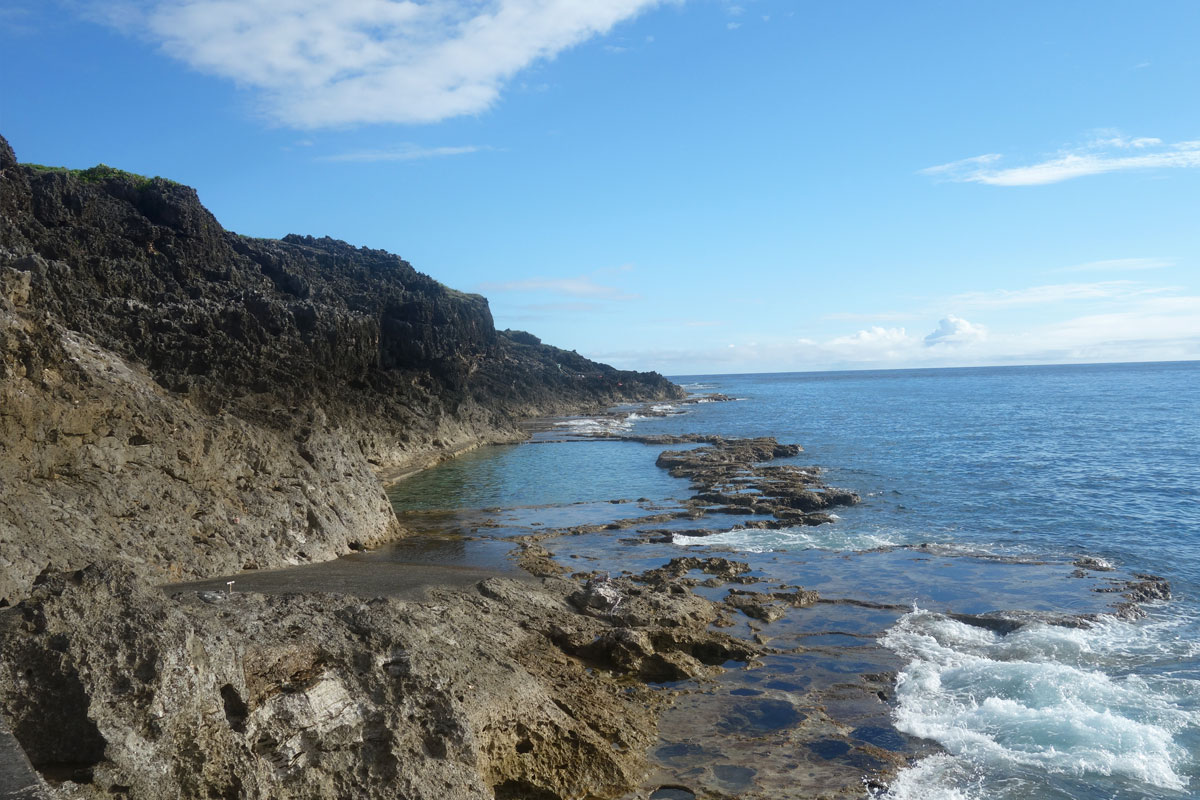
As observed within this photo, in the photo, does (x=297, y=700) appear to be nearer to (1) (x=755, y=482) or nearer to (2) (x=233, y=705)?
(2) (x=233, y=705)

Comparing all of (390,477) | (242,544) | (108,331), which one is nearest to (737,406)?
(390,477)

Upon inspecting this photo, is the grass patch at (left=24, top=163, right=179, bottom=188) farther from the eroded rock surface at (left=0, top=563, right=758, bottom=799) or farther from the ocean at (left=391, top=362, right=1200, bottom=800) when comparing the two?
the eroded rock surface at (left=0, top=563, right=758, bottom=799)

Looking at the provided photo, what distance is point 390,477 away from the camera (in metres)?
38.1

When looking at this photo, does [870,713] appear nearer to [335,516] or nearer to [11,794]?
[11,794]

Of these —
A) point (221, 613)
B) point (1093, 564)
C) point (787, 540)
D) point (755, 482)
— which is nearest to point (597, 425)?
point (755, 482)

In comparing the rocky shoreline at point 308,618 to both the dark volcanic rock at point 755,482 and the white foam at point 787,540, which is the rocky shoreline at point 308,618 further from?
the white foam at point 787,540

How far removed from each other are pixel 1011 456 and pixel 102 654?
156 ft

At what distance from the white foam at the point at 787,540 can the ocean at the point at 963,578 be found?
0.10 meters

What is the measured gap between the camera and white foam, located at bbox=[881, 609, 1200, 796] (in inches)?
421

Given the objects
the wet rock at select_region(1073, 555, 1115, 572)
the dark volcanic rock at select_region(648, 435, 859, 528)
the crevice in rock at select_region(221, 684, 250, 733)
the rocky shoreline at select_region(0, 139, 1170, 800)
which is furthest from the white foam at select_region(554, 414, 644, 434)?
the crevice in rock at select_region(221, 684, 250, 733)

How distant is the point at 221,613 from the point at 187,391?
17752mm

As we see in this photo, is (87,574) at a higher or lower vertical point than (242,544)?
higher

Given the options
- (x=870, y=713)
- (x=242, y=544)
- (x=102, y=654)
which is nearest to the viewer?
(x=102, y=654)

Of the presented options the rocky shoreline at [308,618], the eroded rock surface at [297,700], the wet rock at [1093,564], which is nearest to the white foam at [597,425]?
the rocky shoreline at [308,618]
